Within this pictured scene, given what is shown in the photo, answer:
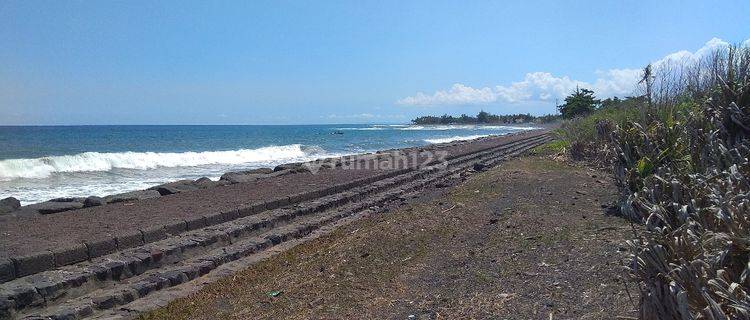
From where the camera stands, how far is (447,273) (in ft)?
16.4

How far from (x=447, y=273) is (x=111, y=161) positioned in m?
19.0

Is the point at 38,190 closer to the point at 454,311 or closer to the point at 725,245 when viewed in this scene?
the point at 454,311

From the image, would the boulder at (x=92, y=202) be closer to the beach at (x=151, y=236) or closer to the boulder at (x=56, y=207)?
the boulder at (x=56, y=207)

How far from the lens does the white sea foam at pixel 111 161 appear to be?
17.1m

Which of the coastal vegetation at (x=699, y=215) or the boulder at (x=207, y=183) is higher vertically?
the coastal vegetation at (x=699, y=215)

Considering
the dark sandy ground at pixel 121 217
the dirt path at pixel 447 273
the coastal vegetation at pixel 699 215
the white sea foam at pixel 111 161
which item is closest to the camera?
the coastal vegetation at pixel 699 215

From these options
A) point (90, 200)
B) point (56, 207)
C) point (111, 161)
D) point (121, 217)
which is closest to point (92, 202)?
point (90, 200)

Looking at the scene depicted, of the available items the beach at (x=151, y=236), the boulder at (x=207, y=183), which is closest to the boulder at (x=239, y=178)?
the boulder at (x=207, y=183)

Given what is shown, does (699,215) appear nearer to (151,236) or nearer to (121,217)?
(151,236)

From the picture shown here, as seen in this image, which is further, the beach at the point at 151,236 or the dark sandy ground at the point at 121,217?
the dark sandy ground at the point at 121,217

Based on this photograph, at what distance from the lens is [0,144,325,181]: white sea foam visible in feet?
56.0

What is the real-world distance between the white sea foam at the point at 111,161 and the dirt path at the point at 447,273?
549 inches

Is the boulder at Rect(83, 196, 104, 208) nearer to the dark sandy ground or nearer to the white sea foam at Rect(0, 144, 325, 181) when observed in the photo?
the dark sandy ground

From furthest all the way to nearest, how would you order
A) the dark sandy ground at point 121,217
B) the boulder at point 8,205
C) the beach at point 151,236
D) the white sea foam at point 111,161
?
the white sea foam at point 111,161
the boulder at point 8,205
the dark sandy ground at point 121,217
the beach at point 151,236
